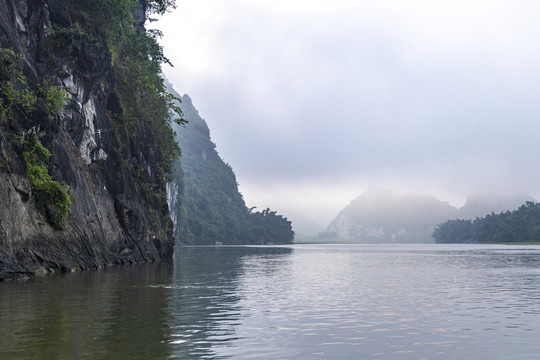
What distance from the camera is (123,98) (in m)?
62.1

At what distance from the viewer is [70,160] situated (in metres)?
44.0

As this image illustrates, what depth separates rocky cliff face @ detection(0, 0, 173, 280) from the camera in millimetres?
34500

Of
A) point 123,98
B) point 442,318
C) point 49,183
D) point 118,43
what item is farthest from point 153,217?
point 442,318

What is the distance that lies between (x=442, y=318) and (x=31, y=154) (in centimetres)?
3090

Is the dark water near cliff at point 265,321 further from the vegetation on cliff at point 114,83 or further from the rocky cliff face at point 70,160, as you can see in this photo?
the vegetation on cliff at point 114,83

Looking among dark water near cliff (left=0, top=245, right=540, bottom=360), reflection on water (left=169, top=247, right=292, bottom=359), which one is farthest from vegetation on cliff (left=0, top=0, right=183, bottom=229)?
reflection on water (left=169, top=247, right=292, bottom=359)

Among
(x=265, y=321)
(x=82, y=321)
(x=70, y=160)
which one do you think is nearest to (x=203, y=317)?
(x=265, y=321)

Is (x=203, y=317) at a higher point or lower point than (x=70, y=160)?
lower

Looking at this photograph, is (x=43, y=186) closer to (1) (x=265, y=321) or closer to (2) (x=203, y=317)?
(2) (x=203, y=317)

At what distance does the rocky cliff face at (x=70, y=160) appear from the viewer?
34500 millimetres

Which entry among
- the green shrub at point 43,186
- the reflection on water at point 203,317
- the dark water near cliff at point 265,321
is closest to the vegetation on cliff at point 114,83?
the green shrub at point 43,186

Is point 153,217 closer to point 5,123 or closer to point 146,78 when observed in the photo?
point 146,78

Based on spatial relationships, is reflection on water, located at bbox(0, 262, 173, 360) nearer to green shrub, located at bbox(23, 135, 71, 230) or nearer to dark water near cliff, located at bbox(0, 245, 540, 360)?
dark water near cliff, located at bbox(0, 245, 540, 360)

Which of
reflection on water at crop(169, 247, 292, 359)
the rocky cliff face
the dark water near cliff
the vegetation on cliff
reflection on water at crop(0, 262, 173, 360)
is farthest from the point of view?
the vegetation on cliff
